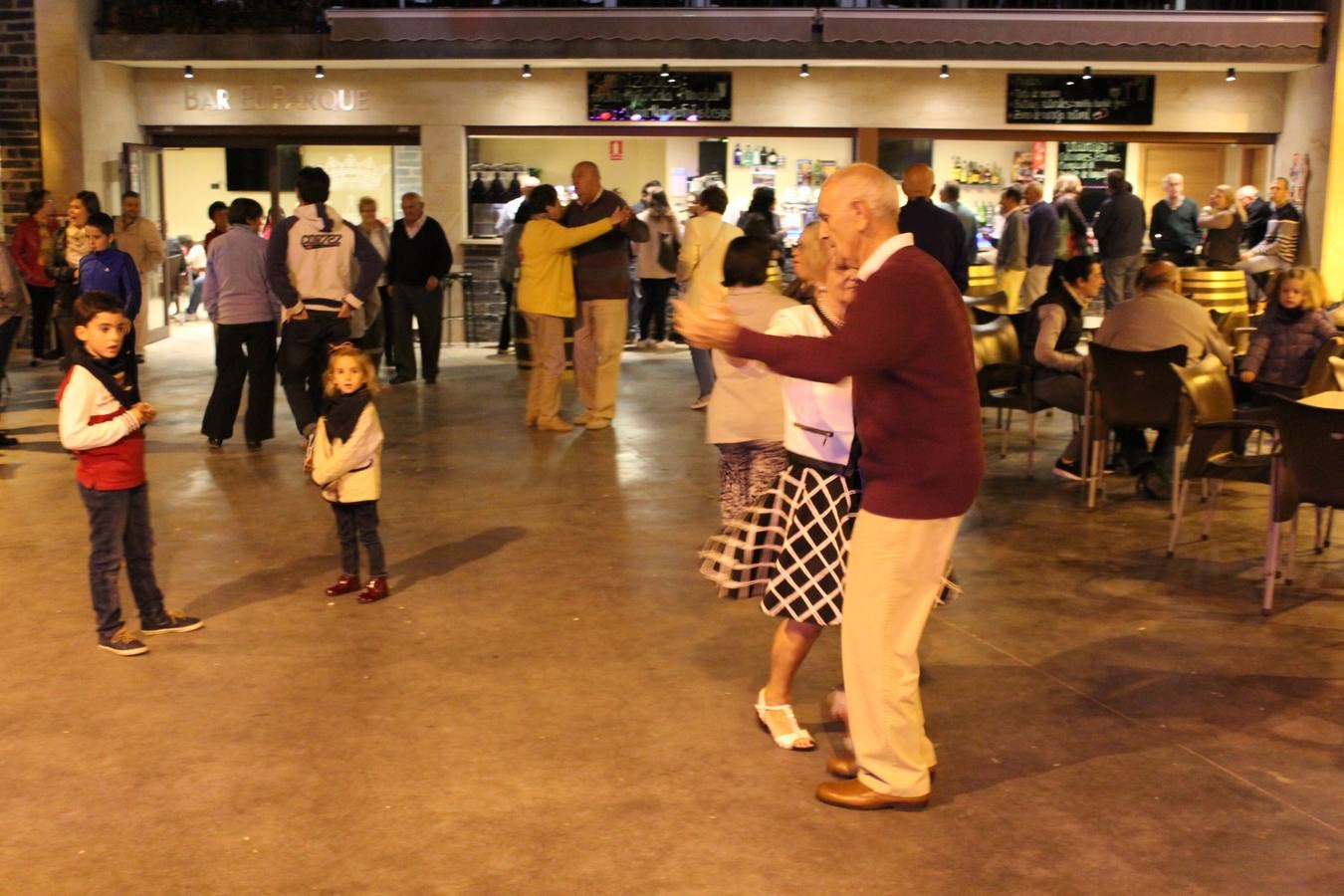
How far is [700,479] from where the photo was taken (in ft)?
31.9

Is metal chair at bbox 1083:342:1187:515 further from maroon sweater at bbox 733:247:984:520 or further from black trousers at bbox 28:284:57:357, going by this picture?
black trousers at bbox 28:284:57:357

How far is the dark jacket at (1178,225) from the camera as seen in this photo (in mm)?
17594

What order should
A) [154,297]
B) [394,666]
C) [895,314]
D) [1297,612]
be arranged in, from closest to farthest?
[895,314], [394,666], [1297,612], [154,297]

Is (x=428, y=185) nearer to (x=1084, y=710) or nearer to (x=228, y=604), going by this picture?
(x=228, y=604)

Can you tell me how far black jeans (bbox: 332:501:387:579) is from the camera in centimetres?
687

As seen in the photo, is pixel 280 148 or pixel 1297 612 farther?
pixel 280 148

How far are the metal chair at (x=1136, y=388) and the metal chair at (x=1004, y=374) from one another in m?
1.10

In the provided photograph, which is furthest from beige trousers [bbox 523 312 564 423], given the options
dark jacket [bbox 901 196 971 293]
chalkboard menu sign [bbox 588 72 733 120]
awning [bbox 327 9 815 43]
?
chalkboard menu sign [bbox 588 72 733 120]

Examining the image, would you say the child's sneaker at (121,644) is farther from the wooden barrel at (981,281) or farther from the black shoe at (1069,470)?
the wooden barrel at (981,281)

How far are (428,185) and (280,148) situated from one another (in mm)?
1883

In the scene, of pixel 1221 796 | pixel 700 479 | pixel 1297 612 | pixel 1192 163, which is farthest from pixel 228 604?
pixel 1192 163

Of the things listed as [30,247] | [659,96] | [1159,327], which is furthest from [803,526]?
[659,96]

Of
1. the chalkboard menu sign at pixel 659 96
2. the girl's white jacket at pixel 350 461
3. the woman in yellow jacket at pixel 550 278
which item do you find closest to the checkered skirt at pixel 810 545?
the girl's white jacket at pixel 350 461

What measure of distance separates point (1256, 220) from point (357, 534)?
1323 centimetres
